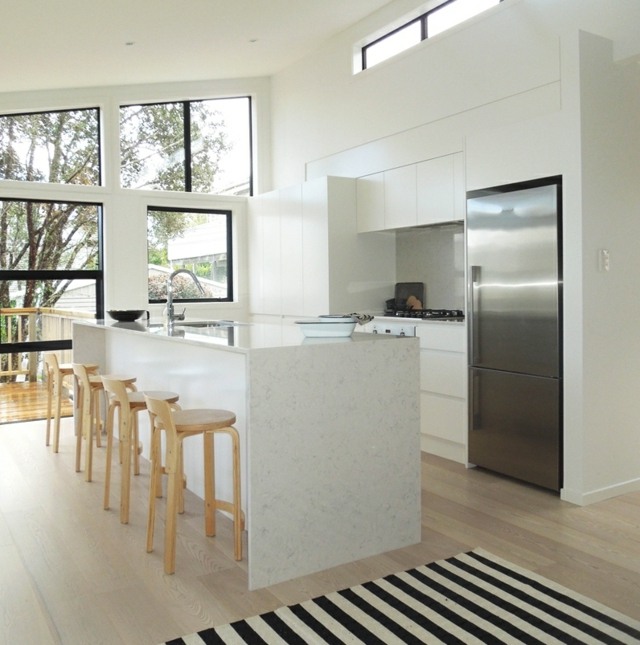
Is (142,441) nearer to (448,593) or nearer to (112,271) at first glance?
(112,271)

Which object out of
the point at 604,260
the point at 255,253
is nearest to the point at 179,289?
the point at 255,253

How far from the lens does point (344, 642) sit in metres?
2.15

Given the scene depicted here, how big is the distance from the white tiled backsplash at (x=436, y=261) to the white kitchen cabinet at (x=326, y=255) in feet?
0.69

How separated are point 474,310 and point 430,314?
2.08ft

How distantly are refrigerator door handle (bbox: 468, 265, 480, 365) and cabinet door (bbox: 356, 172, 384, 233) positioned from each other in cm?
133

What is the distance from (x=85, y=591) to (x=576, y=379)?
2.65 meters

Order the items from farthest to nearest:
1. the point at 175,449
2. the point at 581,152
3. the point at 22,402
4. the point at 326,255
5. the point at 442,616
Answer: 1. the point at 22,402
2. the point at 326,255
3. the point at 581,152
4. the point at 175,449
5. the point at 442,616

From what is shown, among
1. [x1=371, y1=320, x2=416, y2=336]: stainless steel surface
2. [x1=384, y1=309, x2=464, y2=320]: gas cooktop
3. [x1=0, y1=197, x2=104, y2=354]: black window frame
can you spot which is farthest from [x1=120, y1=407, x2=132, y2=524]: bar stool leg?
[x1=0, y1=197, x2=104, y2=354]: black window frame

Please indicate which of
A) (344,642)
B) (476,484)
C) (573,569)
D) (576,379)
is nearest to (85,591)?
(344,642)

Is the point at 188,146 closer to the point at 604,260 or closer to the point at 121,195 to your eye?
the point at 121,195

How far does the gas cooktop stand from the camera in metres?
4.70

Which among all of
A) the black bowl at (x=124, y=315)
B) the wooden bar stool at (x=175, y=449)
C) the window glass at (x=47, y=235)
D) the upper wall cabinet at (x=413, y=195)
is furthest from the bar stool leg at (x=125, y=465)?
the window glass at (x=47, y=235)

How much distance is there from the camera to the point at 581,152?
11.5ft

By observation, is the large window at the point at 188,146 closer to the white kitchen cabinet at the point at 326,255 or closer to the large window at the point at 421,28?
the white kitchen cabinet at the point at 326,255
